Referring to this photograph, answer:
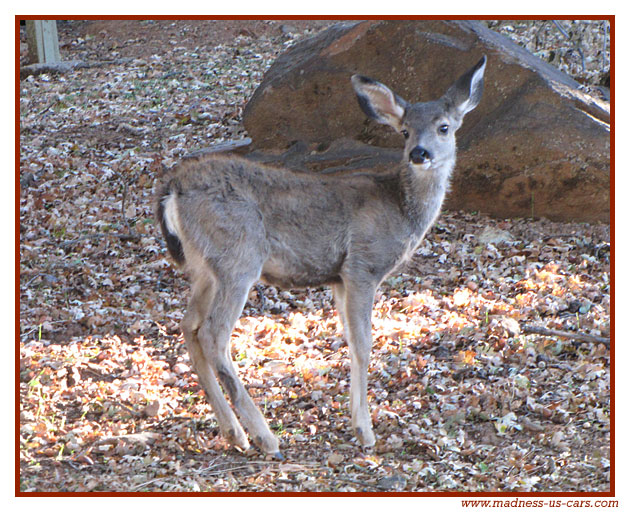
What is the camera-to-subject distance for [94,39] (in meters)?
19.8

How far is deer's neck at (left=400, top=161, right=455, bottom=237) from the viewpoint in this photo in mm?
6238

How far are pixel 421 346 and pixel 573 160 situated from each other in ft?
11.7

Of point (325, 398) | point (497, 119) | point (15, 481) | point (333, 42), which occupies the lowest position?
point (325, 398)

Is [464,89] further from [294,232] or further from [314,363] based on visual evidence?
[314,363]

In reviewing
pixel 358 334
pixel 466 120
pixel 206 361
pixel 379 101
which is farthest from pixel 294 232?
pixel 466 120

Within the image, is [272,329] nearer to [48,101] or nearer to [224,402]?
[224,402]

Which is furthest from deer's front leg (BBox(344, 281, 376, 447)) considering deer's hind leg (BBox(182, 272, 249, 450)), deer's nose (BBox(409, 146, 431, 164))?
deer's nose (BBox(409, 146, 431, 164))

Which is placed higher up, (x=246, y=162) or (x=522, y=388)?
(x=246, y=162)

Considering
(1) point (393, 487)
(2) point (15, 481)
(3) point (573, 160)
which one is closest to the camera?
(2) point (15, 481)

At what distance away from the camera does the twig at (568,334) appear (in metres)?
6.60

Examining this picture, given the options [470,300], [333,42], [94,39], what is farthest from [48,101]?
[470,300]

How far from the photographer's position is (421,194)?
632 cm

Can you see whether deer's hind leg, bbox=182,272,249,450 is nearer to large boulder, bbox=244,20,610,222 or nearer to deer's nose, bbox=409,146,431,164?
deer's nose, bbox=409,146,431,164

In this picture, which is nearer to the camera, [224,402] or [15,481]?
[15,481]
